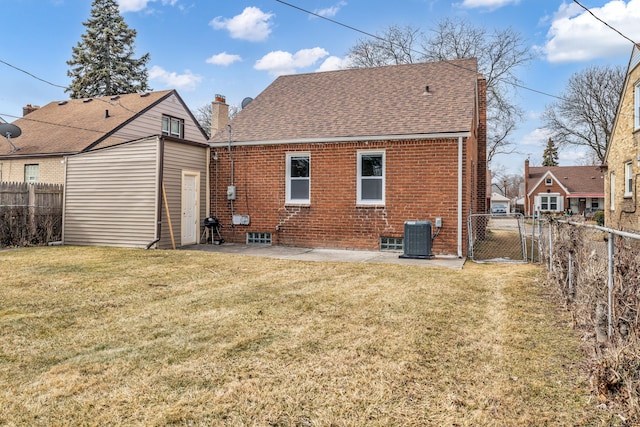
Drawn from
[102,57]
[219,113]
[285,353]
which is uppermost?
[102,57]

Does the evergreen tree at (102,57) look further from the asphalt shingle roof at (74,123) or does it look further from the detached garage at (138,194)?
the detached garage at (138,194)

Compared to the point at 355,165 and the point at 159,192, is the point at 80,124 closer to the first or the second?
the point at 159,192

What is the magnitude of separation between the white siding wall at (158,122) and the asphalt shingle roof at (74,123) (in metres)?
0.33

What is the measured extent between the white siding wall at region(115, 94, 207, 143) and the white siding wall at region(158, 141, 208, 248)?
818cm

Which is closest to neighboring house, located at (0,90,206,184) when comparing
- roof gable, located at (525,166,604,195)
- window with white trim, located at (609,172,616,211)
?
window with white trim, located at (609,172,616,211)

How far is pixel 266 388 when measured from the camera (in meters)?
3.20

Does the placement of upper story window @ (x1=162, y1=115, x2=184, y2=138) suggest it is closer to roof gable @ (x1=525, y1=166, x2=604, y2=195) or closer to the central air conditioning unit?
the central air conditioning unit

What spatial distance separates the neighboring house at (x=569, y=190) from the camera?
4941 centimetres

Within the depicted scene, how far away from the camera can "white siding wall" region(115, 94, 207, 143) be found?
19.7 m

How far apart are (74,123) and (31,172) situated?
10.1 ft

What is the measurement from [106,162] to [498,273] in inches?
441

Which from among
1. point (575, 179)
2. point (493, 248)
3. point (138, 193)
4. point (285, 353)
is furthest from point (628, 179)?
point (575, 179)

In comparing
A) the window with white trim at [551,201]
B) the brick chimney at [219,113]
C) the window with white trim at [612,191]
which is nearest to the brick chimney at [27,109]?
the brick chimney at [219,113]

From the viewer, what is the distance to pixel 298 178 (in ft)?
41.7
